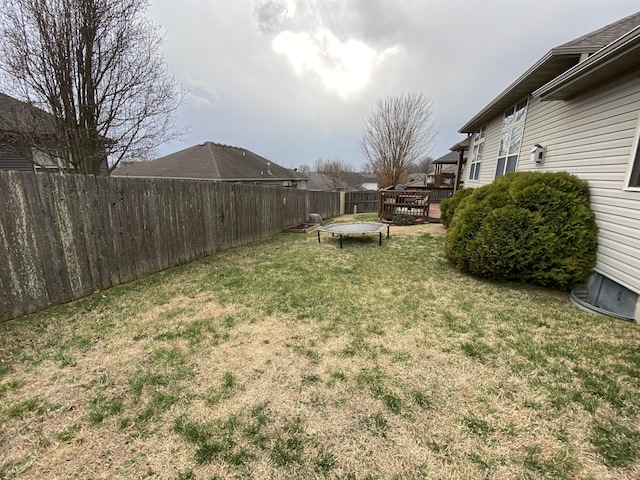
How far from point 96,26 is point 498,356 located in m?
9.07

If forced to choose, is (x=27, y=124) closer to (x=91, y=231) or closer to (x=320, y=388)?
(x=91, y=231)

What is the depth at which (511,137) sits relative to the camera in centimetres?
751

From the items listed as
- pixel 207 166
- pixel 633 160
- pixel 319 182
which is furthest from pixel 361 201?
pixel 319 182

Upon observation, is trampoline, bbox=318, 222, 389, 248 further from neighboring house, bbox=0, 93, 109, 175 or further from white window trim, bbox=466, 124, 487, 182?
neighboring house, bbox=0, 93, 109, 175

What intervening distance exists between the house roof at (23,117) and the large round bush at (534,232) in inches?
358

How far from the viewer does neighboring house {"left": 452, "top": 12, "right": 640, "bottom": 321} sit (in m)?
3.31

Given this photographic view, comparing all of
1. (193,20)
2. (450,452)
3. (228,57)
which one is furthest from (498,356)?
(228,57)

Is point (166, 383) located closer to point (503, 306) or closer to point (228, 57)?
point (503, 306)

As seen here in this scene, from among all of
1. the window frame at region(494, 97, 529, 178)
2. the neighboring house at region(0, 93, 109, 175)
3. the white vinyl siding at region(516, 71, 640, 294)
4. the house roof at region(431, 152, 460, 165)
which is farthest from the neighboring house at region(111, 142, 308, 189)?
the white vinyl siding at region(516, 71, 640, 294)

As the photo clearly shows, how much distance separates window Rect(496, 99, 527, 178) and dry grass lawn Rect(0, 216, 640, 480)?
4793 millimetres

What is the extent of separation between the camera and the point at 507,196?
436 centimetres

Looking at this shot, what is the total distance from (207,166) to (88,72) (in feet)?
34.7

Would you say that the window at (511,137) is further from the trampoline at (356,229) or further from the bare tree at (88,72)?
the bare tree at (88,72)

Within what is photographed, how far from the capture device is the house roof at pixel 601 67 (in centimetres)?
294
